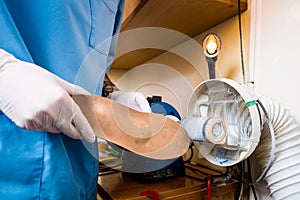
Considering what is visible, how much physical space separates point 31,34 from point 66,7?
96mm

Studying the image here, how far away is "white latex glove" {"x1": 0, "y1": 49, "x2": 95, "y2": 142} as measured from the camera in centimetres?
35

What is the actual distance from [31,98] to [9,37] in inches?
5.5

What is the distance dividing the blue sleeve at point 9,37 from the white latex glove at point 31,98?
0.02 meters

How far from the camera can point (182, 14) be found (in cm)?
80

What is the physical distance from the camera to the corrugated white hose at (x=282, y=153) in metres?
0.49

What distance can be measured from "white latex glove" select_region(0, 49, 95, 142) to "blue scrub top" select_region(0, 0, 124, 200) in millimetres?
39

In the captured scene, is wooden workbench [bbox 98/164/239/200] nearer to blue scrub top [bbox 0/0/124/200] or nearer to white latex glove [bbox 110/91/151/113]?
blue scrub top [bbox 0/0/124/200]

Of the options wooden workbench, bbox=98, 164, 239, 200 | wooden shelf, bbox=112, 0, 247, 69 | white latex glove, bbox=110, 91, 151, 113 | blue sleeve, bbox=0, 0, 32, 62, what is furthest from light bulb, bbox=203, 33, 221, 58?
blue sleeve, bbox=0, 0, 32, 62

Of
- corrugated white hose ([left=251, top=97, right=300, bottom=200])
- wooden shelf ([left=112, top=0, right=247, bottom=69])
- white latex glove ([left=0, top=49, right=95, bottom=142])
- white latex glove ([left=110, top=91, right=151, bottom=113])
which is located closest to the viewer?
white latex glove ([left=0, top=49, right=95, bottom=142])

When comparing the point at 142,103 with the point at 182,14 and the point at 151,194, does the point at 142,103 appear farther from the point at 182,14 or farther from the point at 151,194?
the point at 182,14

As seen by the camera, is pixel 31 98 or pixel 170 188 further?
pixel 170 188

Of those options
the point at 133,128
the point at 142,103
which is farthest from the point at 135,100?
the point at 133,128

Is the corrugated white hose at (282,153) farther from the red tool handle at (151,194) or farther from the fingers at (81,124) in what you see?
the fingers at (81,124)

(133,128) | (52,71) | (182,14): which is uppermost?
(182,14)
